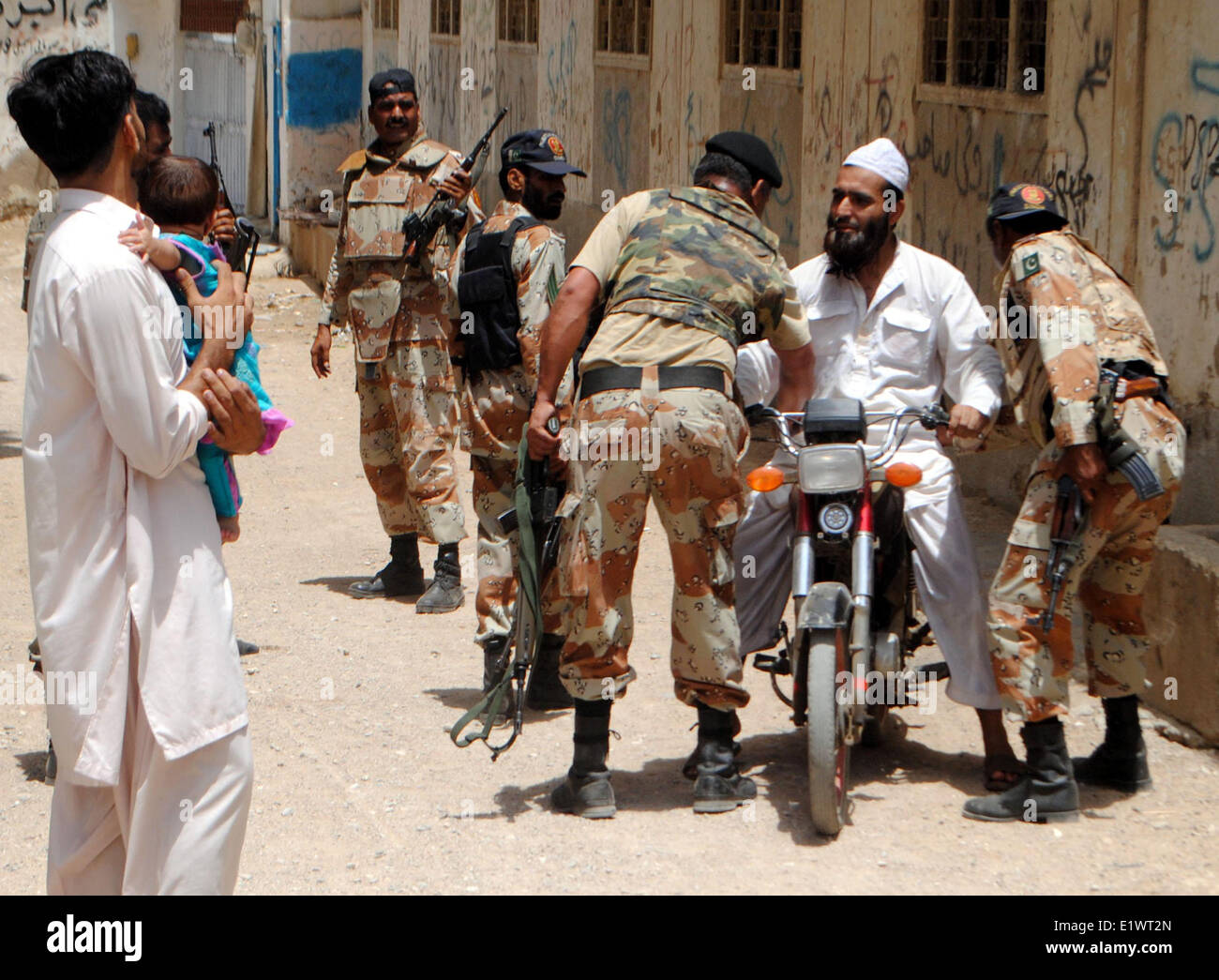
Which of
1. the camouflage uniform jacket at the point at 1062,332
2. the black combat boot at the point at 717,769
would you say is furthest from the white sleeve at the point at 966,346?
the black combat boot at the point at 717,769

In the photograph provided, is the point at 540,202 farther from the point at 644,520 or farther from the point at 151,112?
the point at 644,520

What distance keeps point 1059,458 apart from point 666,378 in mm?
1089

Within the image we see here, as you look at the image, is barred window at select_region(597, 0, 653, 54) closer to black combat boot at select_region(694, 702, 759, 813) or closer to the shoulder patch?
the shoulder patch

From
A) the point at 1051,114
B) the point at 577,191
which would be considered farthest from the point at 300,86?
the point at 1051,114

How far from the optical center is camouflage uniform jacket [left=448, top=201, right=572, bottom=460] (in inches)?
217

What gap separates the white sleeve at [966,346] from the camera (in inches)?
181

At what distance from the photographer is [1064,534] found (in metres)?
4.24

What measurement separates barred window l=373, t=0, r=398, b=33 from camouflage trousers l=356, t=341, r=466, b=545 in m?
12.2

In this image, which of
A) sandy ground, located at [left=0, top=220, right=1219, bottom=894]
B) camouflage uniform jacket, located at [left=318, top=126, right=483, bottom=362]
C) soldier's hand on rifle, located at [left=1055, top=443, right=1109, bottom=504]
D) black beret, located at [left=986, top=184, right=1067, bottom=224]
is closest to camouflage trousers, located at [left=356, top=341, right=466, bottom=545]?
camouflage uniform jacket, located at [left=318, top=126, right=483, bottom=362]

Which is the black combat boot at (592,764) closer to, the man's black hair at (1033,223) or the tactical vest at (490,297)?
the tactical vest at (490,297)

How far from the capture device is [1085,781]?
15.5 ft

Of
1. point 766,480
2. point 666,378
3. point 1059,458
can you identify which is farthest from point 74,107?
point 1059,458

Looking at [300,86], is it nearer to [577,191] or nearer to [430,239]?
[577,191]

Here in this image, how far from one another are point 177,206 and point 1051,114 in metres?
4.55
